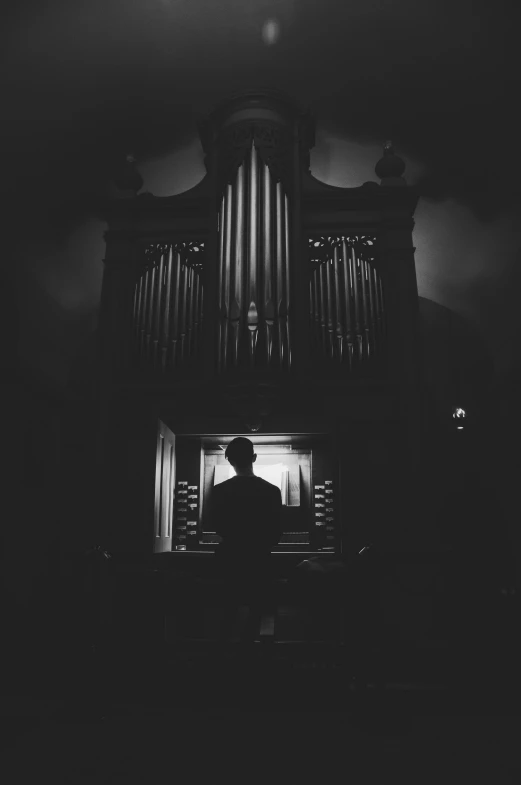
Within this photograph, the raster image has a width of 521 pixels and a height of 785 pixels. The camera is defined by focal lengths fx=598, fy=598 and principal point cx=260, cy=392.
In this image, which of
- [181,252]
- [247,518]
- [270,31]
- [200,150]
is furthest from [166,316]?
[270,31]

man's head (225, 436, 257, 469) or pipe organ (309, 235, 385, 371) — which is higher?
pipe organ (309, 235, 385, 371)

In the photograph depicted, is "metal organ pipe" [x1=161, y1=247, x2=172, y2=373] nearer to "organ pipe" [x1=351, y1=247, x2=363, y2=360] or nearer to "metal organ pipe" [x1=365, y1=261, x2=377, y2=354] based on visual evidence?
"organ pipe" [x1=351, y1=247, x2=363, y2=360]

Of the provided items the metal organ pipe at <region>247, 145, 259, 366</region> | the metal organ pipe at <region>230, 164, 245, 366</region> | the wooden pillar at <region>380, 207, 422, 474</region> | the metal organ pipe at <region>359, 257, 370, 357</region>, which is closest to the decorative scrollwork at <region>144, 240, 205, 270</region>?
the metal organ pipe at <region>230, 164, 245, 366</region>

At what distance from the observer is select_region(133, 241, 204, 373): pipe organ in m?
5.30

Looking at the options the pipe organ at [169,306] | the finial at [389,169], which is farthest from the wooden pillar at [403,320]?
the pipe organ at [169,306]

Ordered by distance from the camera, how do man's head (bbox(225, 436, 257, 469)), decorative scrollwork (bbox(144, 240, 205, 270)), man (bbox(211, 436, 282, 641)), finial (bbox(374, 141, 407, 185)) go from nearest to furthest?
man (bbox(211, 436, 282, 641))
man's head (bbox(225, 436, 257, 469))
decorative scrollwork (bbox(144, 240, 205, 270))
finial (bbox(374, 141, 407, 185))

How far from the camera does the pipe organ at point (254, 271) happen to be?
506 cm

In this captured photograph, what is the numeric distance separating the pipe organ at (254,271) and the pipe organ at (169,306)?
0.90 feet

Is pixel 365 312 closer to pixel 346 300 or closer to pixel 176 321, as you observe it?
pixel 346 300

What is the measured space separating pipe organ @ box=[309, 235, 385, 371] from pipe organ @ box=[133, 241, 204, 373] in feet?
3.49

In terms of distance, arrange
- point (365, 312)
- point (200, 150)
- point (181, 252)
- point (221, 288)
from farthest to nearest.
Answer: point (200, 150) < point (181, 252) < point (221, 288) < point (365, 312)

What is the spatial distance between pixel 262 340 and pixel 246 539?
85.8 inches

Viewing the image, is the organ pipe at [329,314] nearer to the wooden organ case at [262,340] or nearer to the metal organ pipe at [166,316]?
the wooden organ case at [262,340]

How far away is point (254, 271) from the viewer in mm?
5258
